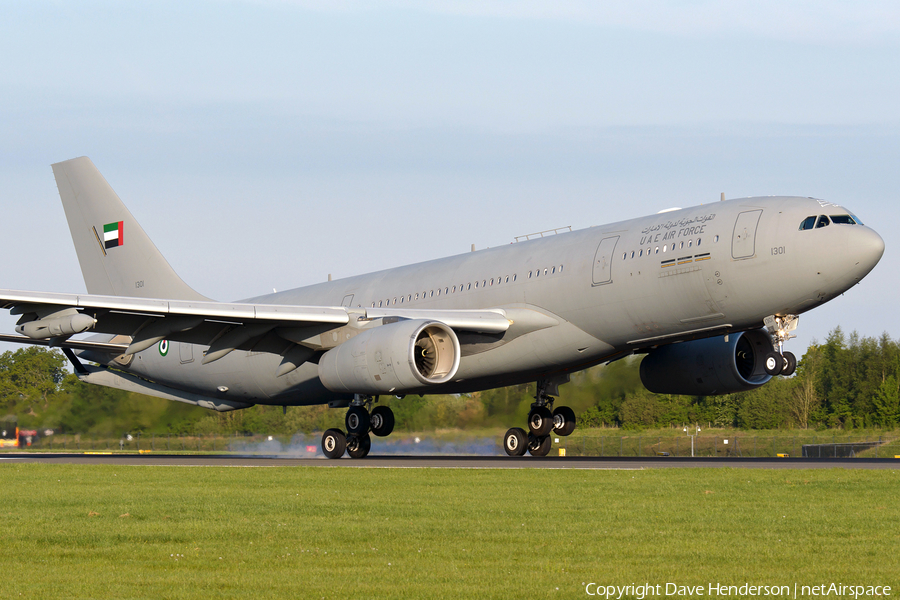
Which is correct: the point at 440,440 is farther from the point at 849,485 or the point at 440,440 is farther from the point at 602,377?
the point at 849,485

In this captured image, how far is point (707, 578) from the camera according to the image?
8.06 metres

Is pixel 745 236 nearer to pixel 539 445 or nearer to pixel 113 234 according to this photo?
pixel 539 445

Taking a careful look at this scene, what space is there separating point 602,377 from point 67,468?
16.6 metres

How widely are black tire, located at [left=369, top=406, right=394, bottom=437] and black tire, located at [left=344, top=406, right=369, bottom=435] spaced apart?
419 mm

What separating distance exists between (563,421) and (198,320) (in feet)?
37.7

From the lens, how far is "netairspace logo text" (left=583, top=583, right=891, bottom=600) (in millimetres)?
7418

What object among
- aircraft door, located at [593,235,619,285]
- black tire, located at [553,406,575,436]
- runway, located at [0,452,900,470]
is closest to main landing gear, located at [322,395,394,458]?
runway, located at [0,452,900,470]

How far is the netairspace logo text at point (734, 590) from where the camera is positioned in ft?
24.3

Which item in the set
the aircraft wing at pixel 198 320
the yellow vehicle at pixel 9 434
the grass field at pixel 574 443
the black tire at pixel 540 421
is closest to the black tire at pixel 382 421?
the aircraft wing at pixel 198 320

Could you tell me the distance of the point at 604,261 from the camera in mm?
25312

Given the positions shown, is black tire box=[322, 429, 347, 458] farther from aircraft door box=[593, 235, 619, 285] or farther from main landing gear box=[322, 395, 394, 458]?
aircraft door box=[593, 235, 619, 285]

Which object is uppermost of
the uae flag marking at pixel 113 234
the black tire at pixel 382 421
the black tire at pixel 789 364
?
the uae flag marking at pixel 113 234

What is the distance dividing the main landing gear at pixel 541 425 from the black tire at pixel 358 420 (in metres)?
4.34

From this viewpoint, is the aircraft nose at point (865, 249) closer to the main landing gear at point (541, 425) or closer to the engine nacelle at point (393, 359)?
the engine nacelle at point (393, 359)
